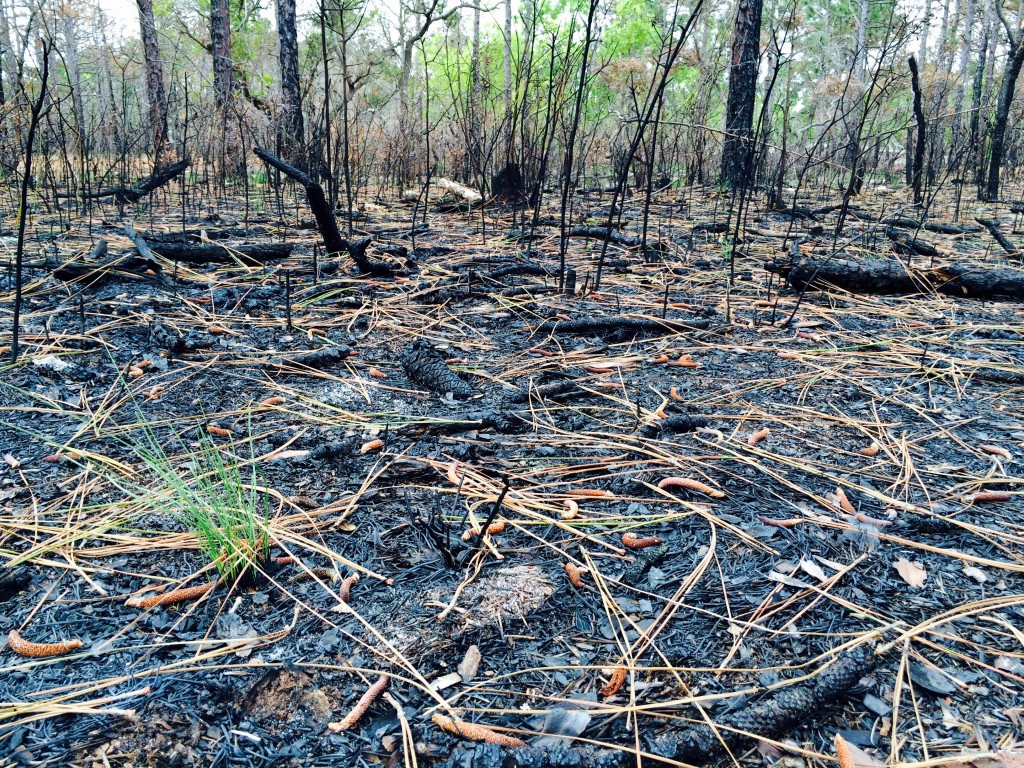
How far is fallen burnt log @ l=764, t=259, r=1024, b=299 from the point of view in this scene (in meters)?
3.64

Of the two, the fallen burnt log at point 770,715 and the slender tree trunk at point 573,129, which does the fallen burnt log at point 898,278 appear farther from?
the fallen burnt log at point 770,715

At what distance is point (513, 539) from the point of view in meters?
1.53

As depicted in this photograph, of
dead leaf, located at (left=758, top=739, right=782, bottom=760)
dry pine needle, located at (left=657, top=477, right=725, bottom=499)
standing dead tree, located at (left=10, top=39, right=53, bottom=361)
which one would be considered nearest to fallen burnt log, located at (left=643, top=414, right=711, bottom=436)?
dry pine needle, located at (left=657, top=477, right=725, bottom=499)

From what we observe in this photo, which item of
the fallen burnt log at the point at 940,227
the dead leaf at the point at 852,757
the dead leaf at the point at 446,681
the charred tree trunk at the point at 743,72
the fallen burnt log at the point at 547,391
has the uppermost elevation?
the charred tree trunk at the point at 743,72

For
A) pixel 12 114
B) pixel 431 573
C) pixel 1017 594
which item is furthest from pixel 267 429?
pixel 12 114

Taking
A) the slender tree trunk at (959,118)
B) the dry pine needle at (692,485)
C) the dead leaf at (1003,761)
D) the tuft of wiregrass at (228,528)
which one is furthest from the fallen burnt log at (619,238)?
the dead leaf at (1003,761)

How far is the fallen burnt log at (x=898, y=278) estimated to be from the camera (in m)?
3.64

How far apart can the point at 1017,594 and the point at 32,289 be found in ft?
13.5

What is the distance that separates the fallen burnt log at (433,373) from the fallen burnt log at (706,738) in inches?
57.0

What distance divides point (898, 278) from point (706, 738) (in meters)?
3.56

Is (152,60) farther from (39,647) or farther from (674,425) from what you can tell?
(39,647)

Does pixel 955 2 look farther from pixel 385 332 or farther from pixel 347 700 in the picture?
pixel 347 700

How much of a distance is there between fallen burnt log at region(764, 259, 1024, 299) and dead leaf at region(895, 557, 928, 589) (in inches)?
99.0

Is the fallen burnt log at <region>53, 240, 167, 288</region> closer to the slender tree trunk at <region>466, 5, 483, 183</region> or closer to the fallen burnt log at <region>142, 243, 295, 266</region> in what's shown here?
the fallen burnt log at <region>142, 243, 295, 266</region>
